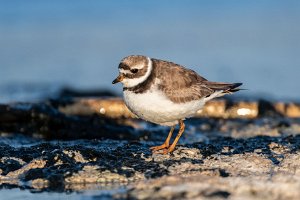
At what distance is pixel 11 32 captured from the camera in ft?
57.6

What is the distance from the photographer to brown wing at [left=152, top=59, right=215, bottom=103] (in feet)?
17.1

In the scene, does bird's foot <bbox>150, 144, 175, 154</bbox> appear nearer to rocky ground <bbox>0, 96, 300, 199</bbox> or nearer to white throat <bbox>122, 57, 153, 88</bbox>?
rocky ground <bbox>0, 96, 300, 199</bbox>

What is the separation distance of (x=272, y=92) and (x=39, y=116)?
247 inches

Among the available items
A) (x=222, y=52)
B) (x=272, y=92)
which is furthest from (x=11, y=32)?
(x=272, y=92)

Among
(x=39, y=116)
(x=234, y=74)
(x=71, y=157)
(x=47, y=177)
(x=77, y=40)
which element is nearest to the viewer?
(x=47, y=177)

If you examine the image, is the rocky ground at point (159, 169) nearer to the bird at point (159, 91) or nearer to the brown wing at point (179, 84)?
the bird at point (159, 91)

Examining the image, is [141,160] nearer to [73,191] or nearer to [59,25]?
[73,191]

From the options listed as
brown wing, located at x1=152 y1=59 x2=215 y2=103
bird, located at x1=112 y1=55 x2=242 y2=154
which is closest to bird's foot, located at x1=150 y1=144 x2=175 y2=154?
bird, located at x1=112 y1=55 x2=242 y2=154

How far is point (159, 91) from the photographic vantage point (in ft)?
16.9

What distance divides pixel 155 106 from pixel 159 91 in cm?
14

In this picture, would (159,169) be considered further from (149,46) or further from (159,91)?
(149,46)

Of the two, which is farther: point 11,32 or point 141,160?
point 11,32

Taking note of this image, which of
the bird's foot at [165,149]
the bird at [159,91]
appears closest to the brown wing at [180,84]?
the bird at [159,91]

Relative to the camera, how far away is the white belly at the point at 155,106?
5098mm
